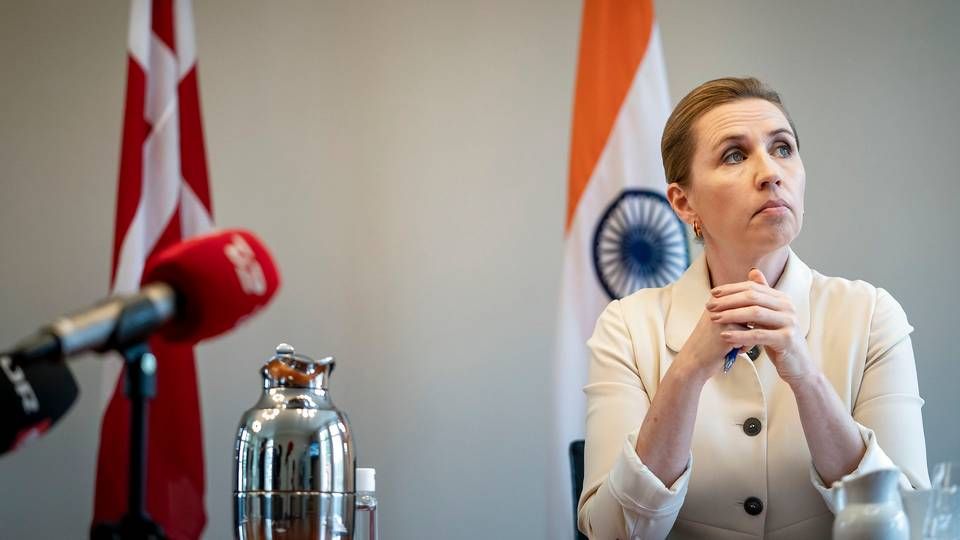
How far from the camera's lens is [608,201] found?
3.01 m

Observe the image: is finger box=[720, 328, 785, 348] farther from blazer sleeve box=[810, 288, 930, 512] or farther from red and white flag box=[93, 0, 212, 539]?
red and white flag box=[93, 0, 212, 539]

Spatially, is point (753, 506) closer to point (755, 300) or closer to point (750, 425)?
point (750, 425)

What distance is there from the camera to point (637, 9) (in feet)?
10.2

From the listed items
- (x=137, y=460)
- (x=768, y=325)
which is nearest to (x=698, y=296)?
(x=768, y=325)

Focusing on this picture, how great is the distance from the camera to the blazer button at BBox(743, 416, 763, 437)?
1.82 meters

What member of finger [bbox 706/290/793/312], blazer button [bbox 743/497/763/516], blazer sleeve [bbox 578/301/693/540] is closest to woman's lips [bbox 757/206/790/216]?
finger [bbox 706/290/793/312]

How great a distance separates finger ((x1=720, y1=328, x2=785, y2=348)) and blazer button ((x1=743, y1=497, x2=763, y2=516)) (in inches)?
12.0

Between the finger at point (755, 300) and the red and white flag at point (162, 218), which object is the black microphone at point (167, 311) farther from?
the red and white flag at point (162, 218)

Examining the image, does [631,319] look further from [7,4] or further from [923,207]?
[7,4]

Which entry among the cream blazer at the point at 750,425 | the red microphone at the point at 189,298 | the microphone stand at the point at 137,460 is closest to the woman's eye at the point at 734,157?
the cream blazer at the point at 750,425

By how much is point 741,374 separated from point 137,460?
119 centimetres

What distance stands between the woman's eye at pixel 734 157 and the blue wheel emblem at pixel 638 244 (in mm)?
979

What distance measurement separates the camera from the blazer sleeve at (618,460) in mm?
1670

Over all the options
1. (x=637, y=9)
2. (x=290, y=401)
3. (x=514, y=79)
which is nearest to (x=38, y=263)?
(x=514, y=79)
